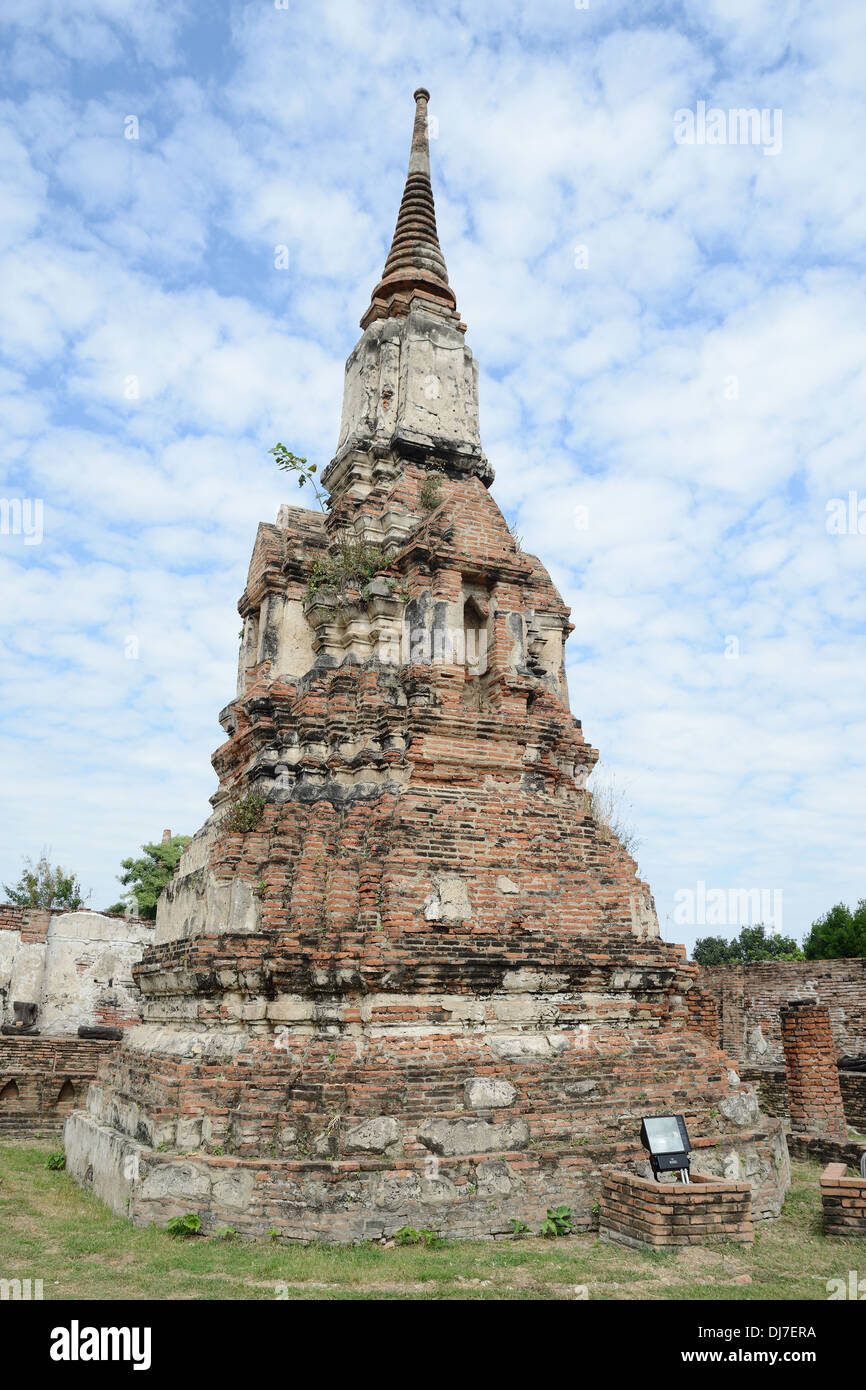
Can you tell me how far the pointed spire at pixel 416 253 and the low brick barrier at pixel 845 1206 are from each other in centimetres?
1100

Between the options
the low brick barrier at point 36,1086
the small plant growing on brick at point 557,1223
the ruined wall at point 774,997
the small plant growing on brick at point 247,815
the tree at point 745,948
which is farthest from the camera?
the tree at point 745,948

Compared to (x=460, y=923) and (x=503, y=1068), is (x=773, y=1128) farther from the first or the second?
(x=460, y=923)

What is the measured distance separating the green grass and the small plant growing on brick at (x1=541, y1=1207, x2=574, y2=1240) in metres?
0.10

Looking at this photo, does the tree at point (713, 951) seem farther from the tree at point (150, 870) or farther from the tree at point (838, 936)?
the tree at point (150, 870)

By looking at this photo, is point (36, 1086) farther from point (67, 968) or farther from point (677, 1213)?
point (677, 1213)

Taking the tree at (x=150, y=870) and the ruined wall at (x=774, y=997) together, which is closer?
the ruined wall at (x=774, y=997)

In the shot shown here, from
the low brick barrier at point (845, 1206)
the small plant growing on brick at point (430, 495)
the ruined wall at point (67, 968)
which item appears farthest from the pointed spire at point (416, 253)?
the ruined wall at point (67, 968)

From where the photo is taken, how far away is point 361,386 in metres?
12.2

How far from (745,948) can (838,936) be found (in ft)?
67.7

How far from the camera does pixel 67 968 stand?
63.9 feet

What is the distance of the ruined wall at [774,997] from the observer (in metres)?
18.8

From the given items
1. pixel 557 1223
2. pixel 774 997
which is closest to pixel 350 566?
pixel 557 1223

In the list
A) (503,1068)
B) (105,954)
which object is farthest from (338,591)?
(105,954)

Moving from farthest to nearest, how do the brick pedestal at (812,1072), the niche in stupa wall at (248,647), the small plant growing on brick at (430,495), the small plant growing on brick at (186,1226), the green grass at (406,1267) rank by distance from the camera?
1. the brick pedestal at (812,1072)
2. the niche in stupa wall at (248,647)
3. the small plant growing on brick at (430,495)
4. the small plant growing on brick at (186,1226)
5. the green grass at (406,1267)
